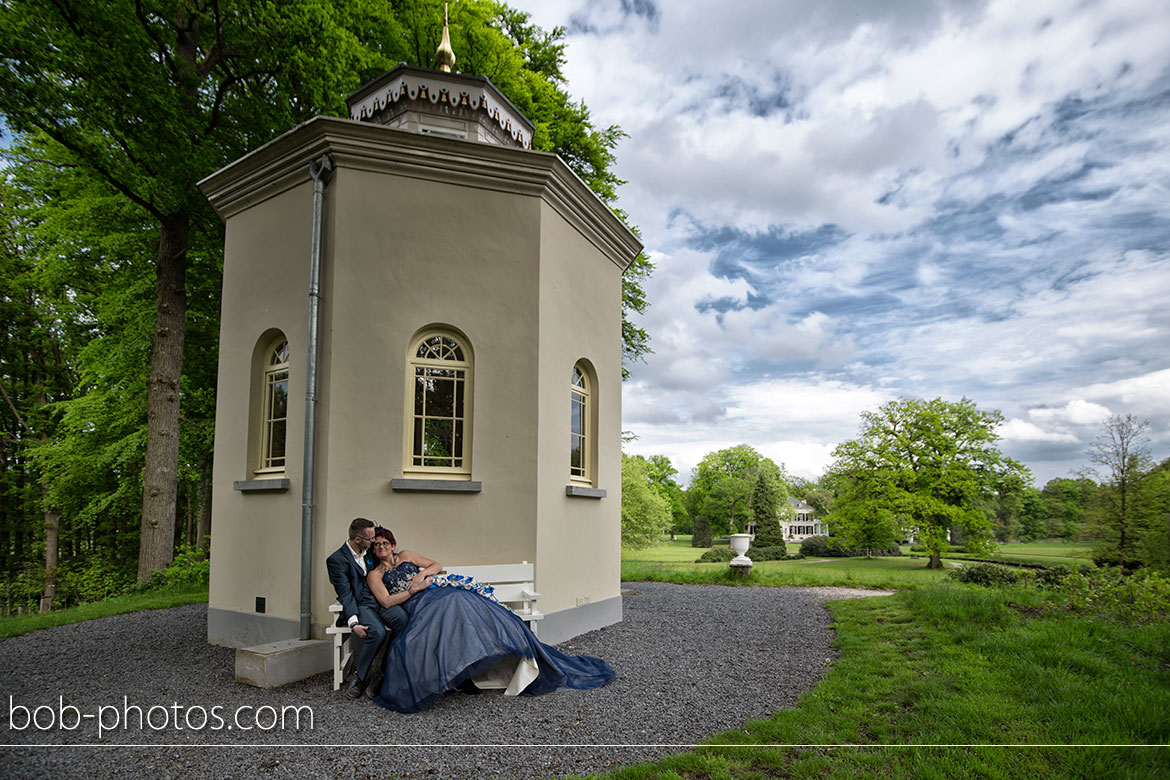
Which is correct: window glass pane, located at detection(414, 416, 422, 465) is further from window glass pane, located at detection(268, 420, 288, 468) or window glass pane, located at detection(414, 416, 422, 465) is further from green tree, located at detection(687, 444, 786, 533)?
green tree, located at detection(687, 444, 786, 533)

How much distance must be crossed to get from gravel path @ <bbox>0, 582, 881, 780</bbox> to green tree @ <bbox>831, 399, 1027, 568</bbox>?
20887 millimetres

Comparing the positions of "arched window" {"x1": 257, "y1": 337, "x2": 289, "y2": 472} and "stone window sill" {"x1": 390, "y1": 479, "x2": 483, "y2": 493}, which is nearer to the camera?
"stone window sill" {"x1": 390, "y1": 479, "x2": 483, "y2": 493}

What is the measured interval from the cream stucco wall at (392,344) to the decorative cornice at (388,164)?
2cm

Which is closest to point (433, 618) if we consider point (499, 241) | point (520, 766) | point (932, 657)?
point (520, 766)

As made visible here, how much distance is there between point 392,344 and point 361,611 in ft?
9.44

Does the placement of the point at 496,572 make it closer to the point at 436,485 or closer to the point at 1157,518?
the point at 436,485

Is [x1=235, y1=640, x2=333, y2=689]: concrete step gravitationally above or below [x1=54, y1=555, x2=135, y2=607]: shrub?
above

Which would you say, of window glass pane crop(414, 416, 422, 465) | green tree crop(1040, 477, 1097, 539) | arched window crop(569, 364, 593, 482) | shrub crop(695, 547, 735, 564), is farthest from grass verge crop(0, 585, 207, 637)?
shrub crop(695, 547, 735, 564)

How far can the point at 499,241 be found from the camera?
24.6ft

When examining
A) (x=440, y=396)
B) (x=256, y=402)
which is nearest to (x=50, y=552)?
(x=256, y=402)

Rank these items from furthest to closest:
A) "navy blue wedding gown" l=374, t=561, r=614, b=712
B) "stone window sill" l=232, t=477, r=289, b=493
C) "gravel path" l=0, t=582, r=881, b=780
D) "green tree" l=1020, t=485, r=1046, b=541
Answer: "green tree" l=1020, t=485, r=1046, b=541
"stone window sill" l=232, t=477, r=289, b=493
"navy blue wedding gown" l=374, t=561, r=614, b=712
"gravel path" l=0, t=582, r=881, b=780

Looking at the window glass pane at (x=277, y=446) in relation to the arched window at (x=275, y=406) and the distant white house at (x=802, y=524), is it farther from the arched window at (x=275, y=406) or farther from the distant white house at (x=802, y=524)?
the distant white house at (x=802, y=524)

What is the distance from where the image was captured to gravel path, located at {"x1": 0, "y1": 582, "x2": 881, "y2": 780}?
4004mm

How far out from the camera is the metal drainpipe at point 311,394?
6.51 metres
